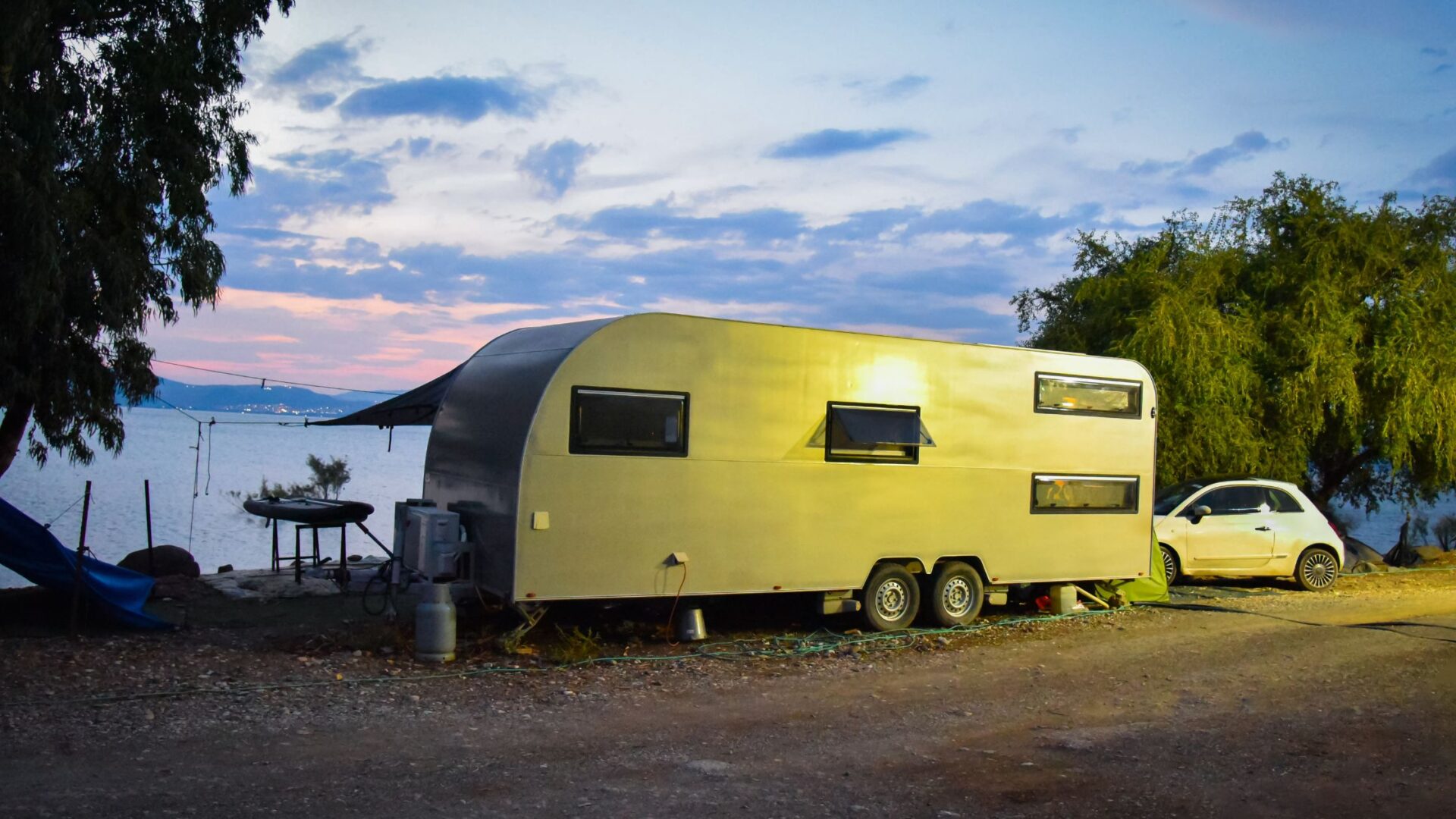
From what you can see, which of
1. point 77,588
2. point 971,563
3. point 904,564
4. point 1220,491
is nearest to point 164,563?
point 77,588

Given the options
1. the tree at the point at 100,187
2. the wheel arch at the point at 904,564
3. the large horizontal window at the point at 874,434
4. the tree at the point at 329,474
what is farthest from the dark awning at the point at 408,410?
the tree at the point at 329,474

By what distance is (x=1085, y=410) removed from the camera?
13.5 metres

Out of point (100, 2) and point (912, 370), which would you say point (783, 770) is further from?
point (100, 2)

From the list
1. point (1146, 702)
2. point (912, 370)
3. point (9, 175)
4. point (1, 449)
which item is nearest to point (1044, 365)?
point (912, 370)

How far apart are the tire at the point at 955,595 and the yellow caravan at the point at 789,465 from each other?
0.02 metres

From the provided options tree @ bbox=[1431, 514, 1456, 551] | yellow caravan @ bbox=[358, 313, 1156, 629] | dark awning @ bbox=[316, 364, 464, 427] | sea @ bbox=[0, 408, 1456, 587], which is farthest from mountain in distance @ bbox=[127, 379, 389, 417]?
tree @ bbox=[1431, 514, 1456, 551]

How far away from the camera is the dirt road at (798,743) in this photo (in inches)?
251

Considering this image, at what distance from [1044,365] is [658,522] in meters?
4.99

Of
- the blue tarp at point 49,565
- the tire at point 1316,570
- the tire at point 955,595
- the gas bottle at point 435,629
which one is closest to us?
the gas bottle at point 435,629

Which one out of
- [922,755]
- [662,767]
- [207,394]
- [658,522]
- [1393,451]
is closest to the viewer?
[662,767]

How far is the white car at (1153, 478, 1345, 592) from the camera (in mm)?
16125

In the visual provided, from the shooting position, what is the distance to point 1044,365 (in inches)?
519

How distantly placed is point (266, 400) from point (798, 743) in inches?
1311

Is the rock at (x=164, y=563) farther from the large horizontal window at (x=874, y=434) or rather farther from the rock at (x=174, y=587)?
the large horizontal window at (x=874, y=434)
